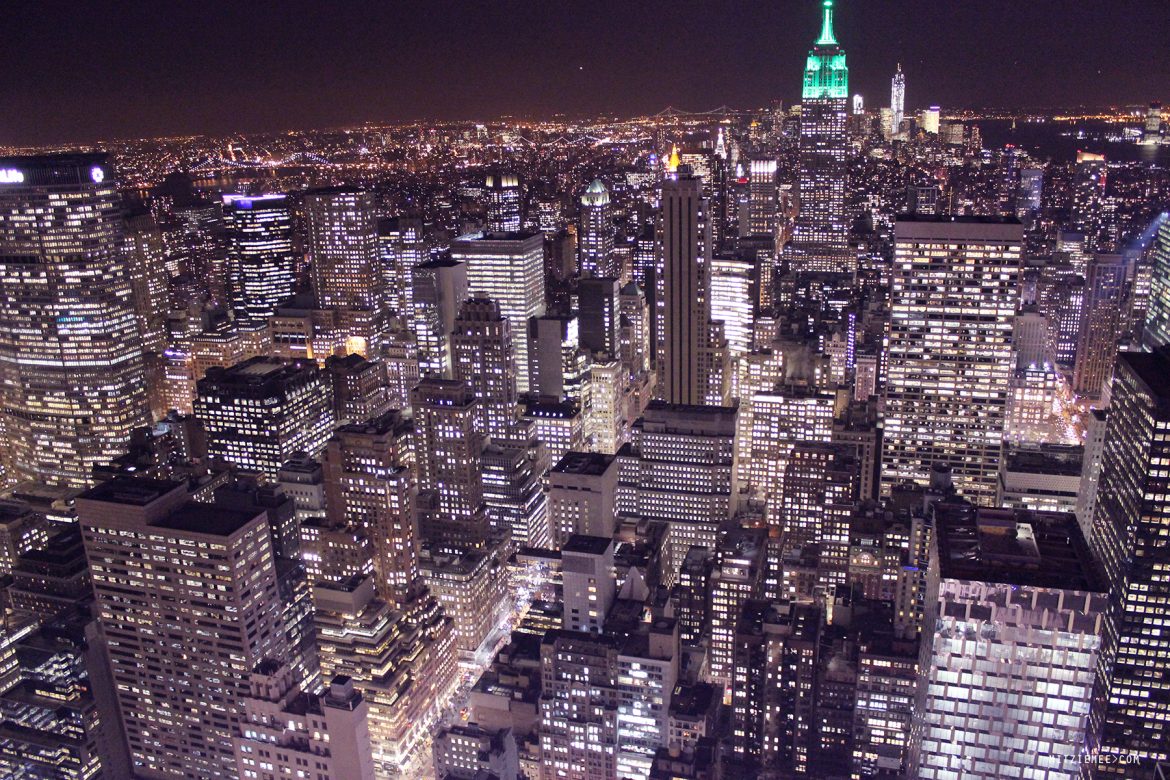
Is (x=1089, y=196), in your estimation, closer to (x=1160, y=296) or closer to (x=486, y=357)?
(x=1160, y=296)

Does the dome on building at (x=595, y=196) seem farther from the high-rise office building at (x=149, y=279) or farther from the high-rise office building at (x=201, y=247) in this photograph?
the high-rise office building at (x=149, y=279)

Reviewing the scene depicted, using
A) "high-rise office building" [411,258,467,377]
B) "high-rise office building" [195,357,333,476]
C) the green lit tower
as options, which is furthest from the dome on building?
"high-rise office building" [195,357,333,476]

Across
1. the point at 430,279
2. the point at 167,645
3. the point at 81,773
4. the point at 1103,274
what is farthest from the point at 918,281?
the point at 81,773

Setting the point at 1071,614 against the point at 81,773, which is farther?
the point at 81,773

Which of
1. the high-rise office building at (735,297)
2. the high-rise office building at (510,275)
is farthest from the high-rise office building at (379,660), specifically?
the high-rise office building at (735,297)

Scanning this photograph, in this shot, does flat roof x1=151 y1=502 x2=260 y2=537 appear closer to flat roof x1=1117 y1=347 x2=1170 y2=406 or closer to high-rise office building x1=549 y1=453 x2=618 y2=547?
high-rise office building x1=549 y1=453 x2=618 y2=547

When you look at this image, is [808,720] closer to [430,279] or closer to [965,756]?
[965,756]

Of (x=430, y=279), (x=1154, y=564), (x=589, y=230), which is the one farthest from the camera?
(x=589, y=230)
